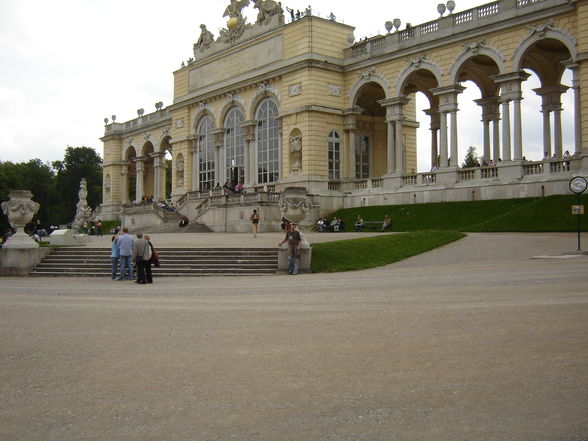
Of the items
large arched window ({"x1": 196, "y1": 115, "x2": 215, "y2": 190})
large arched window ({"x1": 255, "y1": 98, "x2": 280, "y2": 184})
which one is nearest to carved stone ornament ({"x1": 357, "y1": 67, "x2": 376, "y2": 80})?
large arched window ({"x1": 255, "y1": 98, "x2": 280, "y2": 184})

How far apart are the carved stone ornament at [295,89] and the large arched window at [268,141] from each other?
2.79m

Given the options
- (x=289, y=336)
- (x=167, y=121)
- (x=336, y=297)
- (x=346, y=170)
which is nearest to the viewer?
(x=289, y=336)

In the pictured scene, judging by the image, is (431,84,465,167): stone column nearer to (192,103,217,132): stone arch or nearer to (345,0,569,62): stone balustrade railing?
(345,0,569,62): stone balustrade railing

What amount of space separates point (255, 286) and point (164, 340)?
7990mm

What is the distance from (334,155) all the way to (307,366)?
4122cm

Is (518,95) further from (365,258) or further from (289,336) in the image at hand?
(289,336)

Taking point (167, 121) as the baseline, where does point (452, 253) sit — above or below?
below

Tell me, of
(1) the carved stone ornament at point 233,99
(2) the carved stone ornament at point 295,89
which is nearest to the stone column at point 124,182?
(1) the carved stone ornament at point 233,99

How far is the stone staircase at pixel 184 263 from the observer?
2305 cm

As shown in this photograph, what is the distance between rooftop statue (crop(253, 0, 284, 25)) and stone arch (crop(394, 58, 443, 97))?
1180 cm

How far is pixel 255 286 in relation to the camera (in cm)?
1723

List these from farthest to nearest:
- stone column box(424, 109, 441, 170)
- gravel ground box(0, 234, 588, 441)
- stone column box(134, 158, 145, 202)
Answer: stone column box(134, 158, 145, 202)
stone column box(424, 109, 441, 170)
gravel ground box(0, 234, 588, 441)

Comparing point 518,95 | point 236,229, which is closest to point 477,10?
point 518,95

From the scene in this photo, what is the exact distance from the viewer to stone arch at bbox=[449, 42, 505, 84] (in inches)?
1508
